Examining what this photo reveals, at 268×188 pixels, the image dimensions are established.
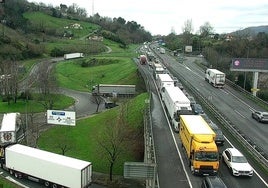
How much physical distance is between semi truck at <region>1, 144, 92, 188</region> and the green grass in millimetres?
8062

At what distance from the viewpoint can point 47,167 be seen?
40094 millimetres

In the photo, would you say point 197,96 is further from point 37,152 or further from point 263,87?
point 263,87

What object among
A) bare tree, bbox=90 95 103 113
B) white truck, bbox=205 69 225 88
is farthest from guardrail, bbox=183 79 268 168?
bare tree, bbox=90 95 103 113

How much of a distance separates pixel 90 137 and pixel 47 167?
1653 cm

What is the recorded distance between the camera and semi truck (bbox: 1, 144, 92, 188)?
125 ft

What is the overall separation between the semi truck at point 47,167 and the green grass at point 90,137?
8.06 metres

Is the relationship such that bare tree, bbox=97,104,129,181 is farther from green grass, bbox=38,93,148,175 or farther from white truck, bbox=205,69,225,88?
white truck, bbox=205,69,225,88

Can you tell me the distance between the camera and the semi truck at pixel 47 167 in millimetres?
38250

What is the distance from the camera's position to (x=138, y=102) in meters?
65.1

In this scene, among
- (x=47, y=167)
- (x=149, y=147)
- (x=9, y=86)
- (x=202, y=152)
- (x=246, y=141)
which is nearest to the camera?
(x=202, y=152)

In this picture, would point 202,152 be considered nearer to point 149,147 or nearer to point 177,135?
point 149,147

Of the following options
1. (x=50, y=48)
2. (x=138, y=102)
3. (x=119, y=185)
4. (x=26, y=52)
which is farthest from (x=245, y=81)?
(x=50, y=48)

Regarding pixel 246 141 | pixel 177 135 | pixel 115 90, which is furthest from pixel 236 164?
pixel 115 90

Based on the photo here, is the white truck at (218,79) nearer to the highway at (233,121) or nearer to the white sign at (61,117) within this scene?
the highway at (233,121)
